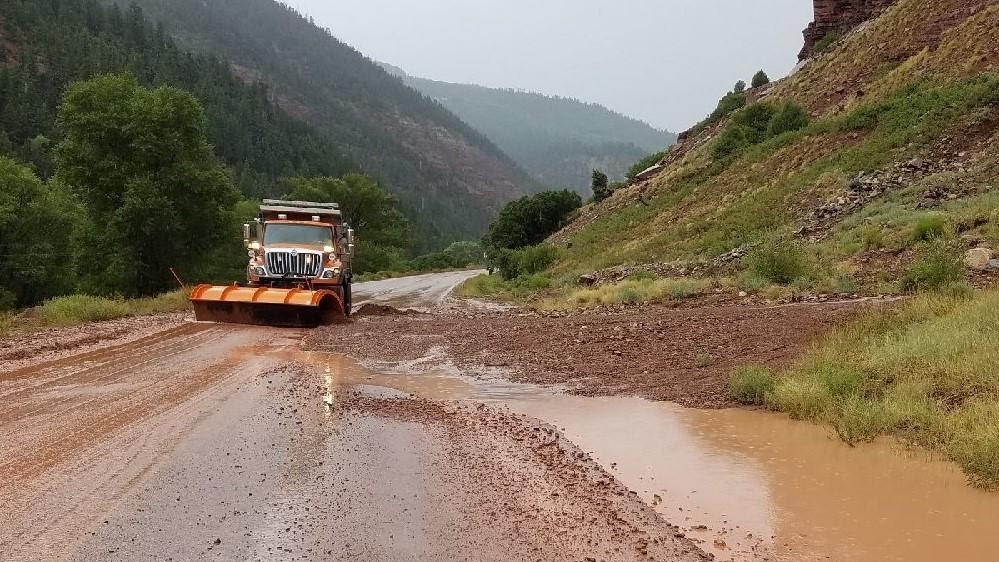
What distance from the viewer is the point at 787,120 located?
36.2 m

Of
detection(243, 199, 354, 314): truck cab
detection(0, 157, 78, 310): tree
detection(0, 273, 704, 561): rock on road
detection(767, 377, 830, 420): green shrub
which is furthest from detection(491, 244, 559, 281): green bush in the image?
detection(767, 377, 830, 420): green shrub

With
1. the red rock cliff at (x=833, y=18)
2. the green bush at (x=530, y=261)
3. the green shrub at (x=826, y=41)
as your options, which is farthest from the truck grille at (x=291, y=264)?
the red rock cliff at (x=833, y=18)

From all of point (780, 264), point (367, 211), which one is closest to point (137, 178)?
point (780, 264)

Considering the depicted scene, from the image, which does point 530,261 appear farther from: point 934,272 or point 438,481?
point 438,481

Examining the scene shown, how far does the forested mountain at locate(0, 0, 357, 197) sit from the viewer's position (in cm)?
8562

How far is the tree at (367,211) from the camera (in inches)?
2980

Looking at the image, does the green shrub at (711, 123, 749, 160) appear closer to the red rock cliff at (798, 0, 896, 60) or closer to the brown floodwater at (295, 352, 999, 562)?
the red rock cliff at (798, 0, 896, 60)

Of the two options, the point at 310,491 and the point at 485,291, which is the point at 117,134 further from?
the point at 310,491

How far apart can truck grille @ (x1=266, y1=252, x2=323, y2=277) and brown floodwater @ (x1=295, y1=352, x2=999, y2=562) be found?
9650 millimetres

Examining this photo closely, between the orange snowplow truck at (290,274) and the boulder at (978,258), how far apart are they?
1348cm

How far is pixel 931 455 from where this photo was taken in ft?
19.8

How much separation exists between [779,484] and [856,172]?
2289cm

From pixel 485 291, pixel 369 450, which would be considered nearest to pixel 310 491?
pixel 369 450

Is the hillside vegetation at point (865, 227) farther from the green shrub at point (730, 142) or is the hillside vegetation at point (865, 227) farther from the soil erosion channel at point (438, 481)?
the soil erosion channel at point (438, 481)
